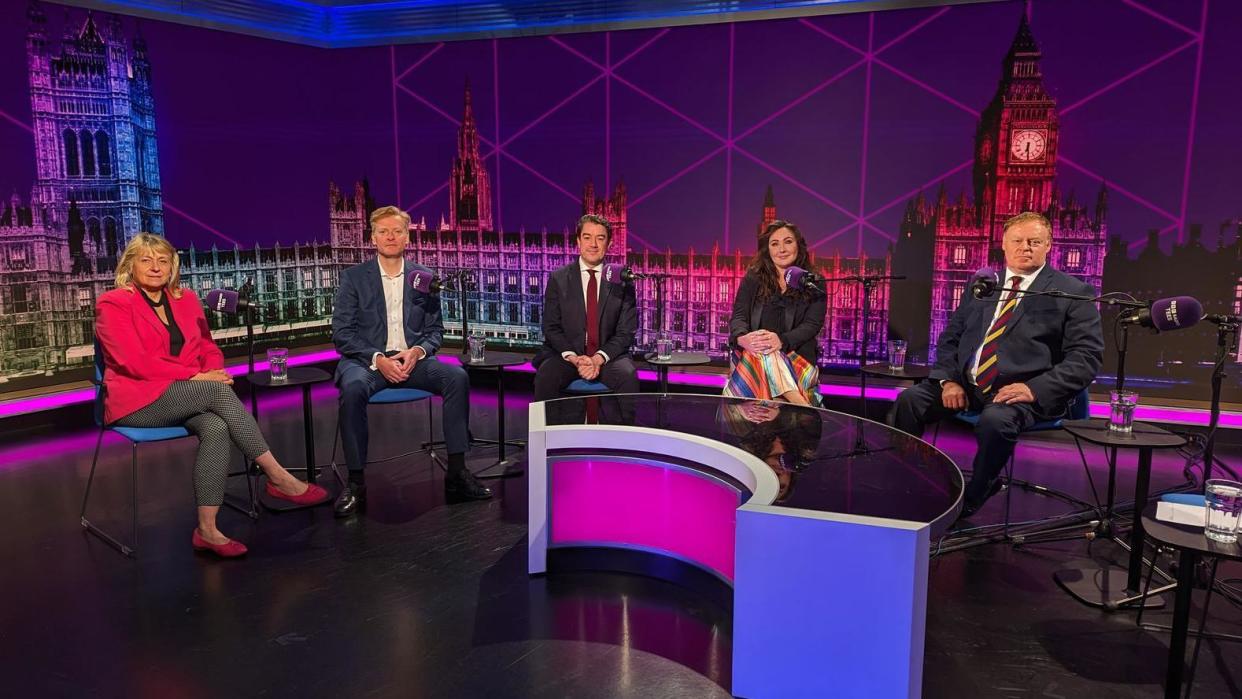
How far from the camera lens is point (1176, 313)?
114 inches

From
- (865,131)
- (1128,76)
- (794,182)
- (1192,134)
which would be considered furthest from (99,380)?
(1192,134)

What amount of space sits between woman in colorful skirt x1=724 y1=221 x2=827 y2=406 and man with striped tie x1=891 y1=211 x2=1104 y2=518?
0.49m

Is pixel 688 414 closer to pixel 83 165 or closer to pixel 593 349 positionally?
pixel 593 349

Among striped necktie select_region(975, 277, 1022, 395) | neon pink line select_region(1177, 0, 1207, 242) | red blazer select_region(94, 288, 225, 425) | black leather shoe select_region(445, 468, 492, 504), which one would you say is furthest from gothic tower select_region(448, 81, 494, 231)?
neon pink line select_region(1177, 0, 1207, 242)

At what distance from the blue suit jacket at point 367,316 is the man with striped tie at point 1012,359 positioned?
7.60ft

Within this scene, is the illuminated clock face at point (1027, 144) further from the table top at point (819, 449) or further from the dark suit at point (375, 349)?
the dark suit at point (375, 349)

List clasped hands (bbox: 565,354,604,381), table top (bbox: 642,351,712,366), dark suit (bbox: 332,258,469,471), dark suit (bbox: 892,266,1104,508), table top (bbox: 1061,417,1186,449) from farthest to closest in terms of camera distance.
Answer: table top (bbox: 642,351,712,366) < clasped hands (bbox: 565,354,604,381) < dark suit (bbox: 332,258,469,471) < dark suit (bbox: 892,266,1104,508) < table top (bbox: 1061,417,1186,449)

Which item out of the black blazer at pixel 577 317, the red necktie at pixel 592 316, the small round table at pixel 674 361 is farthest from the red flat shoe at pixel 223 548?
the small round table at pixel 674 361

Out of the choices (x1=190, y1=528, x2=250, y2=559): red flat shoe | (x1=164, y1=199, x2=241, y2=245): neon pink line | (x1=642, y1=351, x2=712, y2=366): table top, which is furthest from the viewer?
(x1=164, y1=199, x2=241, y2=245): neon pink line

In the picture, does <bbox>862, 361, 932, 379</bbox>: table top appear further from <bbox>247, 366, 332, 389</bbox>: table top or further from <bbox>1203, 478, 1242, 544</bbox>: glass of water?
<bbox>247, 366, 332, 389</bbox>: table top

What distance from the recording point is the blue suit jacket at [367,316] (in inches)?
159

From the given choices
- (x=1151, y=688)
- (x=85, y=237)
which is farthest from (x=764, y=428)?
(x=85, y=237)

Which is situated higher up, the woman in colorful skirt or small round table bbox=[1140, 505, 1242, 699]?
the woman in colorful skirt

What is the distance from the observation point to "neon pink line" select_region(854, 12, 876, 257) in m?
5.54
